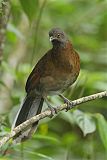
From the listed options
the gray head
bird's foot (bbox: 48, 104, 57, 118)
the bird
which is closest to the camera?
bird's foot (bbox: 48, 104, 57, 118)

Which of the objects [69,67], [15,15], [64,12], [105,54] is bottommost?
[69,67]

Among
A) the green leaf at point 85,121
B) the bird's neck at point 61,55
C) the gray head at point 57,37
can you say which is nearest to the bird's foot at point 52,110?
the green leaf at point 85,121

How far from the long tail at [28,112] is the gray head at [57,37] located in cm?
54

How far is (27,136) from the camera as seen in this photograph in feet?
13.6

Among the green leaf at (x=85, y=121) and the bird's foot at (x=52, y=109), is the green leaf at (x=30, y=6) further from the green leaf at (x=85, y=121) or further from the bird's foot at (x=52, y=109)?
the green leaf at (x=85, y=121)

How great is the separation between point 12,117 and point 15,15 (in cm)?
83

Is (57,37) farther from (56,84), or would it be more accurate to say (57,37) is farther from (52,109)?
(52,109)

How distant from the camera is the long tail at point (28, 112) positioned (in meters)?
4.16

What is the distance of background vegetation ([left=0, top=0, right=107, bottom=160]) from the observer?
4.27 m

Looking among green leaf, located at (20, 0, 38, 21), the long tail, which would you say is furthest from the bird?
green leaf, located at (20, 0, 38, 21)

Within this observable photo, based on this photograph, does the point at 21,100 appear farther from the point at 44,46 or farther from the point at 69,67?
the point at 44,46

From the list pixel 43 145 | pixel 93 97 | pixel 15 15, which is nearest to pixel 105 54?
pixel 43 145

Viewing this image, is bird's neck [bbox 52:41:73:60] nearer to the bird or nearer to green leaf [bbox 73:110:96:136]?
the bird

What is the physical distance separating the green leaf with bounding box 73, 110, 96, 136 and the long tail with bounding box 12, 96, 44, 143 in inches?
13.4
